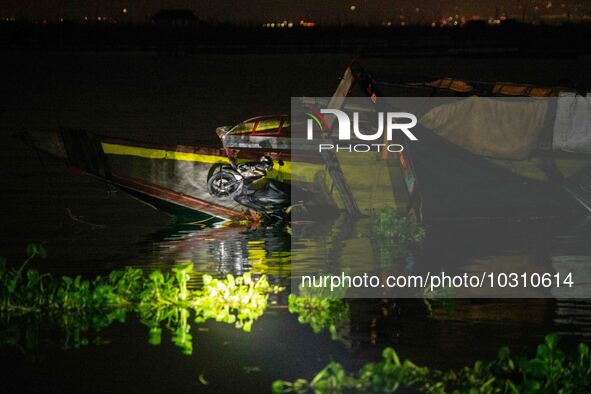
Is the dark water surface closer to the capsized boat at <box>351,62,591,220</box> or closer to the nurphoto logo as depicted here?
the capsized boat at <box>351,62,591,220</box>

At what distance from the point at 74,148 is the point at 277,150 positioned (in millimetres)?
2490

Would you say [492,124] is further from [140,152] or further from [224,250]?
[140,152]

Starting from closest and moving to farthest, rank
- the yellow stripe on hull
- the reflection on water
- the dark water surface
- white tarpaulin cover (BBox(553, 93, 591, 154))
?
1. the dark water surface
2. the reflection on water
3. the yellow stripe on hull
4. white tarpaulin cover (BBox(553, 93, 591, 154))

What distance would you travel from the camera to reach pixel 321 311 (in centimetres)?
965

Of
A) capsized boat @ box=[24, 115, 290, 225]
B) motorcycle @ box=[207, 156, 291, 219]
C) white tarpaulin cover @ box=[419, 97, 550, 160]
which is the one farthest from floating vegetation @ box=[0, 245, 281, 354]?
white tarpaulin cover @ box=[419, 97, 550, 160]

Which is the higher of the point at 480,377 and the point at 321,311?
the point at 321,311

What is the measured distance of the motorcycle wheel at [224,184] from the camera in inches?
571

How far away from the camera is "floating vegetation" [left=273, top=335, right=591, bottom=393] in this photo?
7.29 meters

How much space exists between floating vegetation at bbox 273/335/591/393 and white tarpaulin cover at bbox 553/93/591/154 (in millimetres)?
7533

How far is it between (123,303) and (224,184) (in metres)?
4.97

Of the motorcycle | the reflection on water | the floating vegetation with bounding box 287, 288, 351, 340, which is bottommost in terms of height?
the floating vegetation with bounding box 287, 288, 351, 340

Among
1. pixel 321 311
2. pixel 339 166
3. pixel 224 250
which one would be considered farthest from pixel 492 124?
pixel 321 311

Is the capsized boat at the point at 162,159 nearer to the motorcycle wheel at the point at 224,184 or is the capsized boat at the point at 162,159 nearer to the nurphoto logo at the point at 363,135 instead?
the motorcycle wheel at the point at 224,184

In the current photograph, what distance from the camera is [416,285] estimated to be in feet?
36.2
